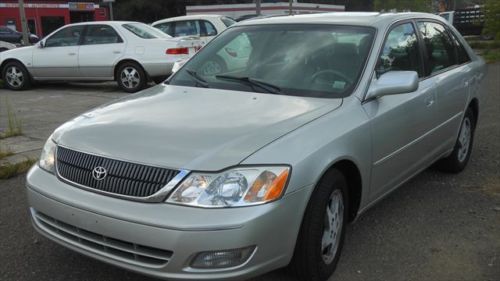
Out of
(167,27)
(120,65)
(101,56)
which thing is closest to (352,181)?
(120,65)

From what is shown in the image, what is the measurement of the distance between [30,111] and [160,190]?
702 centimetres

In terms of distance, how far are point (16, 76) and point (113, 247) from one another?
10157 mm

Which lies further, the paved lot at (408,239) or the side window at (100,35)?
the side window at (100,35)

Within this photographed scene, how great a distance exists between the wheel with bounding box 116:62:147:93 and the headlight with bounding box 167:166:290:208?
882 centimetres

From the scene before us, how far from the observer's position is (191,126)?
3193mm

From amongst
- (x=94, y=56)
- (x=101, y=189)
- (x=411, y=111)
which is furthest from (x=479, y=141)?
(x=94, y=56)

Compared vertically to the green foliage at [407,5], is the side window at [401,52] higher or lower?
higher

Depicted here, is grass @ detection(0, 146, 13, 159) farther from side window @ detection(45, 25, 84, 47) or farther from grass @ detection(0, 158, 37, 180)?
side window @ detection(45, 25, 84, 47)

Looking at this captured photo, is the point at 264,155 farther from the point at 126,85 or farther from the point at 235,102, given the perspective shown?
the point at 126,85

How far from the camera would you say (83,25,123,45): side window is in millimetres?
11547

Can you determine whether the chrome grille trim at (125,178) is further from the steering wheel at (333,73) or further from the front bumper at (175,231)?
the steering wheel at (333,73)

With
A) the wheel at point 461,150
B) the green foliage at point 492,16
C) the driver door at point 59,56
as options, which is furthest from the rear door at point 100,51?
the green foliage at point 492,16

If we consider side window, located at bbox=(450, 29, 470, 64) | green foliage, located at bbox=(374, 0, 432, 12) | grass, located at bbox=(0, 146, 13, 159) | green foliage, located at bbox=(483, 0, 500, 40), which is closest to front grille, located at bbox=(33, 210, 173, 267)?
grass, located at bbox=(0, 146, 13, 159)

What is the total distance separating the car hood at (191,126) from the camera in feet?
9.47
